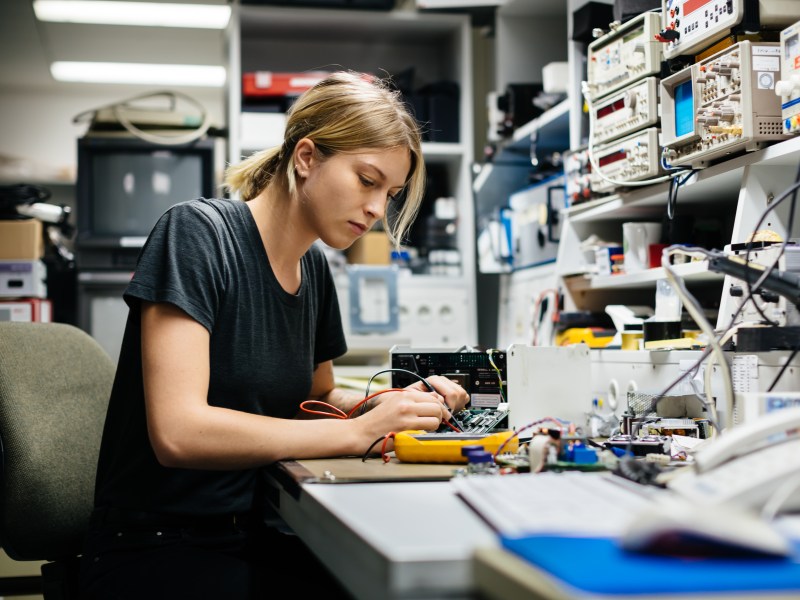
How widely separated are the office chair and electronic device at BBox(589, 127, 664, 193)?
1.31 meters

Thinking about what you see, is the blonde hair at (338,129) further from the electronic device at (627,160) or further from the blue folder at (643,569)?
the blue folder at (643,569)

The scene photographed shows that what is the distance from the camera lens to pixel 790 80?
4.92 feet

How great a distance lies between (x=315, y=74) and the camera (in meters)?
3.69

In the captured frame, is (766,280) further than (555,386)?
No

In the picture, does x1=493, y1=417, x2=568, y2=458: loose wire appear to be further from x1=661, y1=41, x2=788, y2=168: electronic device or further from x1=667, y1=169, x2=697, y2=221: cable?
x1=667, y1=169, x2=697, y2=221: cable

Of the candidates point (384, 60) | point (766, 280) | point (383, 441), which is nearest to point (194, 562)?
point (383, 441)

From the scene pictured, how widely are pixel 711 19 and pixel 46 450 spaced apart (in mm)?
1489

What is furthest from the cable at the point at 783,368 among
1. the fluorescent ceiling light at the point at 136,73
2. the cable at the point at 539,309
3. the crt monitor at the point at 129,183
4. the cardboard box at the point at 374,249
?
the fluorescent ceiling light at the point at 136,73

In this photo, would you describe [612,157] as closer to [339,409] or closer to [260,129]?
[339,409]

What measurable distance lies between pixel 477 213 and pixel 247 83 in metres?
1.10

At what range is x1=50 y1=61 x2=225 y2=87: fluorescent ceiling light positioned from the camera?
5.44m

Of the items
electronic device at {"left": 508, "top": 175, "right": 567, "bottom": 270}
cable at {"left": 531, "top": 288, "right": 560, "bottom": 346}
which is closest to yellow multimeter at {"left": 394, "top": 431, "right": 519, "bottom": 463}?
cable at {"left": 531, "top": 288, "right": 560, "bottom": 346}

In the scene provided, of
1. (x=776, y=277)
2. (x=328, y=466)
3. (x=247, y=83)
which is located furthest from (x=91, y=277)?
(x=776, y=277)

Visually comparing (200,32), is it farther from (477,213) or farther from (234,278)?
(234,278)
